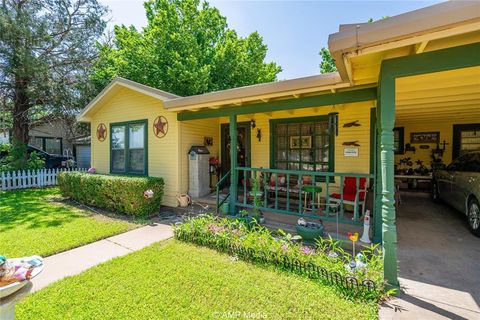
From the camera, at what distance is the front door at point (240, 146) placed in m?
7.45

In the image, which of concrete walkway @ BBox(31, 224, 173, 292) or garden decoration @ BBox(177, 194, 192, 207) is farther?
garden decoration @ BBox(177, 194, 192, 207)

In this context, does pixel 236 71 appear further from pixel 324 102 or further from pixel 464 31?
pixel 464 31

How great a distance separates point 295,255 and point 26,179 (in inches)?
486

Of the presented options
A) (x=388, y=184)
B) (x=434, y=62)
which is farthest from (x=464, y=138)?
(x=388, y=184)

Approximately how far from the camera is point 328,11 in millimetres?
7090

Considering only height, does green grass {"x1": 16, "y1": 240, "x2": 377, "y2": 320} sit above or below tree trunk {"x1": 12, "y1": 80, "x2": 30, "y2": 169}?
below

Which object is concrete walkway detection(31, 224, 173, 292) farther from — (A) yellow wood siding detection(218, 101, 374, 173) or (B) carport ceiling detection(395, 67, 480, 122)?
(B) carport ceiling detection(395, 67, 480, 122)

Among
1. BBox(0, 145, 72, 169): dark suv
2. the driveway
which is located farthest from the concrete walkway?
BBox(0, 145, 72, 169): dark suv

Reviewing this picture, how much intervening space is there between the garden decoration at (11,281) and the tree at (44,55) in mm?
12783

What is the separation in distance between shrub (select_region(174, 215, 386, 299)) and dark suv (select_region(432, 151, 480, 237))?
248cm

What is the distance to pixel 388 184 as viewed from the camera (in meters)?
2.81

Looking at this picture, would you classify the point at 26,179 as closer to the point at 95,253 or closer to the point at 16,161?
the point at 16,161

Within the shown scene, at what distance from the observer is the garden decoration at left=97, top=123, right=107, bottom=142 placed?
8.48m

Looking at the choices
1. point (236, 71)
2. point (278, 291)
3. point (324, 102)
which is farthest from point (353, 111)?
point (236, 71)
